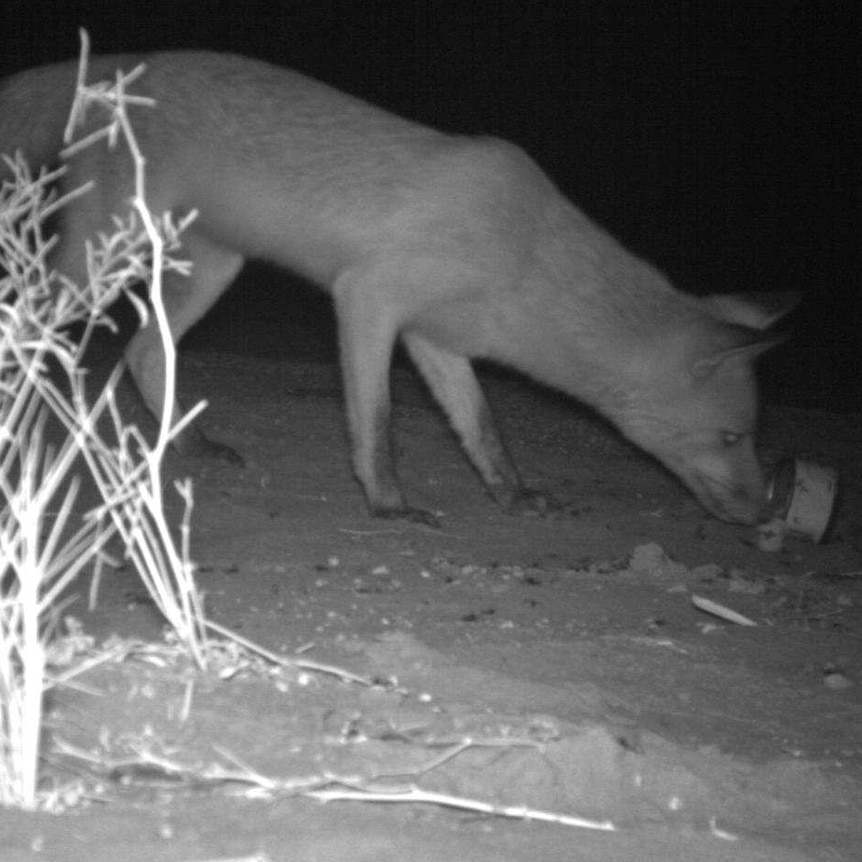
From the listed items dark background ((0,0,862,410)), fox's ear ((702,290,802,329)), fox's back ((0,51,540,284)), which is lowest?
dark background ((0,0,862,410))

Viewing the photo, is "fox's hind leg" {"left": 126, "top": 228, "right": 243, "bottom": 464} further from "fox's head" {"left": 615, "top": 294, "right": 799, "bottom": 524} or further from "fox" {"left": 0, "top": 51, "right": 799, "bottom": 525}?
"fox's head" {"left": 615, "top": 294, "right": 799, "bottom": 524}

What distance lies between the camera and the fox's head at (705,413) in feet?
20.8

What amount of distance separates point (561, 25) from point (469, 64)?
146cm

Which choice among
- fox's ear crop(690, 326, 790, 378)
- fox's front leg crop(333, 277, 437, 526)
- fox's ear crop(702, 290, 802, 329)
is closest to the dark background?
fox's ear crop(702, 290, 802, 329)

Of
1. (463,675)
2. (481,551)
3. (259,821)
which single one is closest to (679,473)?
(481,551)

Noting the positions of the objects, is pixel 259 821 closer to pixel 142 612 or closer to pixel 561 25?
pixel 142 612

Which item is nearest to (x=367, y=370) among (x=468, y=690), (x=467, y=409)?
(x=467, y=409)

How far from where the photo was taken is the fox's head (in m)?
6.33

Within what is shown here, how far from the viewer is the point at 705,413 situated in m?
6.42

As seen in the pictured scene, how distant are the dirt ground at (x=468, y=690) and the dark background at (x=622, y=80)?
426 inches

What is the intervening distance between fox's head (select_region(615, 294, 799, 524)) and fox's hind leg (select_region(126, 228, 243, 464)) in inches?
69.4

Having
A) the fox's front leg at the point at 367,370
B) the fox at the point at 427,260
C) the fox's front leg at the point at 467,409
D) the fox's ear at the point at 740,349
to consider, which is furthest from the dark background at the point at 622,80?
the fox's front leg at the point at 367,370

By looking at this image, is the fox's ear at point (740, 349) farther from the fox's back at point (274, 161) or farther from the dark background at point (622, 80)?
the dark background at point (622, 80)

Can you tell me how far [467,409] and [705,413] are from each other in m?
1.04
